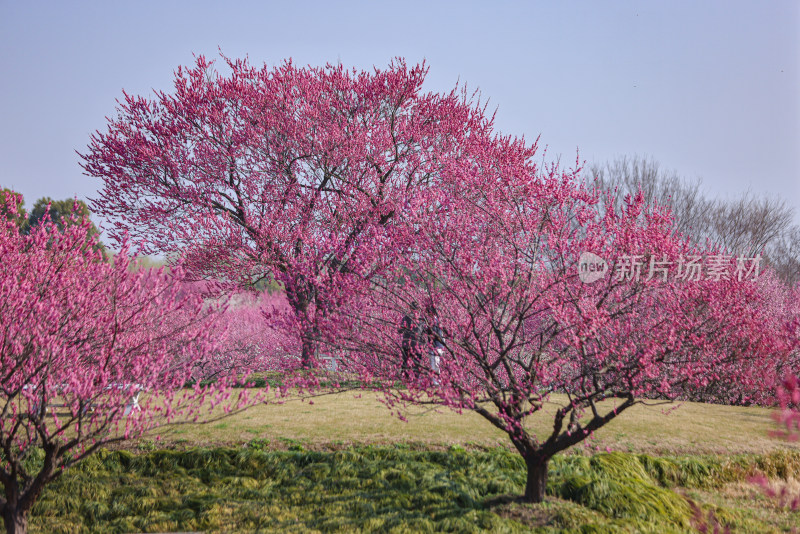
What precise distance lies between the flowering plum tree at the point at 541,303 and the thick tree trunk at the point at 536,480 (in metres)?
0.02

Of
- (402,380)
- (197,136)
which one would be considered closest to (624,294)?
(402,380)

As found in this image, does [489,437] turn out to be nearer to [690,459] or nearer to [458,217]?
[690,459]

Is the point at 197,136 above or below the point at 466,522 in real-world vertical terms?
above

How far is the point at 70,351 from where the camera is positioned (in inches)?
217

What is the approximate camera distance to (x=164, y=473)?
7.66 metres

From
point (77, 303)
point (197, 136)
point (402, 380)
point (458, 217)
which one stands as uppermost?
point (197, 136)

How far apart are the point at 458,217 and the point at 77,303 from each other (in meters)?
4.21

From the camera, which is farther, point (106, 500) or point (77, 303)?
point (106, 500)

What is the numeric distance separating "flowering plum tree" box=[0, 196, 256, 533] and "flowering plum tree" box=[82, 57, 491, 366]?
956 centimetres

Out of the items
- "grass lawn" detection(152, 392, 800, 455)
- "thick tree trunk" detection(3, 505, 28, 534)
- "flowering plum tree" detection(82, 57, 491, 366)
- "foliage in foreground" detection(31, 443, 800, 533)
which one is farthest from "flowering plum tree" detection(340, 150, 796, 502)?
"flowering plum tree" detection(82, 57, 491, 366)

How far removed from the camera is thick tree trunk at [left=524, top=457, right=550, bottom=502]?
640cm
